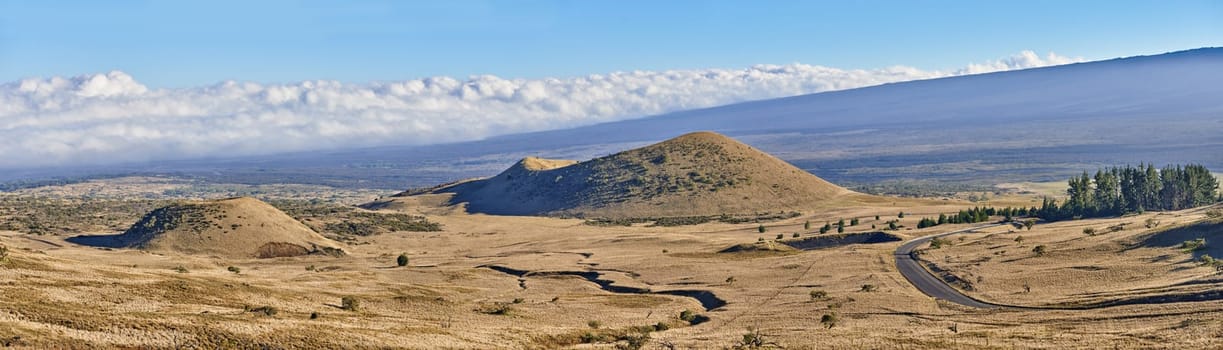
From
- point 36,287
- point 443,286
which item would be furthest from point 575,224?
point 36,287

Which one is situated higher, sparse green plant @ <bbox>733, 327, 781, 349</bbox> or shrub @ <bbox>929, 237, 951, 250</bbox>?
sparse green plant @ <bbox>733, 327, 781, 349</bbox>

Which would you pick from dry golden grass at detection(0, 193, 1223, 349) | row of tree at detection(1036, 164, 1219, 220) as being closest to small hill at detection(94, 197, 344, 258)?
dry golden grass at detection(0, 193, 1223, 349)

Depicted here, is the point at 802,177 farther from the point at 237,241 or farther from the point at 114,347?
the point at 114,347

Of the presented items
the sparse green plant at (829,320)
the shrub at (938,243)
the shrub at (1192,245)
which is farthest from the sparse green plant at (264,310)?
the shrub at (938,243)

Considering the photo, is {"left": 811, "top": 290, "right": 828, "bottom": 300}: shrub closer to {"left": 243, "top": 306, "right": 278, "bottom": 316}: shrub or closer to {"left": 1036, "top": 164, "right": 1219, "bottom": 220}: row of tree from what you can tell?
{"left": 243, "top": 306, "right": 278, "bottom": 316}: shrub

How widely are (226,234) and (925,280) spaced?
51306mm

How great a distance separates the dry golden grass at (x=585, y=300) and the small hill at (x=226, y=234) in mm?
2875

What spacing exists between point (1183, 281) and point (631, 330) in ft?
76.6

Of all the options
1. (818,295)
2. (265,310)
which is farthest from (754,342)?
(265,310)

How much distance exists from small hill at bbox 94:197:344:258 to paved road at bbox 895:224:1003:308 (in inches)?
1624

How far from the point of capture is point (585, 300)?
158 ft

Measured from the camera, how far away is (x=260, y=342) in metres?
30.4

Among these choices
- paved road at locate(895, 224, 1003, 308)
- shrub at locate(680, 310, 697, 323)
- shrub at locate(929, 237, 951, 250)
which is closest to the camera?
shrub at locate(680, 310, 697, 323)

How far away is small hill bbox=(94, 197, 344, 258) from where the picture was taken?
7456 centimetres
